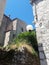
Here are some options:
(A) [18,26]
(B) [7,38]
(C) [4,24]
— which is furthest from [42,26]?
(C) [4,24]

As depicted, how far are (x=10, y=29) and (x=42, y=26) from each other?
11.1 m

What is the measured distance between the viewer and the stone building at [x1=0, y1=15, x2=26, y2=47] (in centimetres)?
1733

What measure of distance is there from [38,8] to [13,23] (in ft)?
35.6

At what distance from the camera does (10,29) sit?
59.9 feet

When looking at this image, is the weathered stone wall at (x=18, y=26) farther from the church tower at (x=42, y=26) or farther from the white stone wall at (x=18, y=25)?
the church tower at (x=42, y=26)

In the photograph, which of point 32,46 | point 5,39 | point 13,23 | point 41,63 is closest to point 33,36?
point 32,46

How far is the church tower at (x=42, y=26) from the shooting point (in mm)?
6693

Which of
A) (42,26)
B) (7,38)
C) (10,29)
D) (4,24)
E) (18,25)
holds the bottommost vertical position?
(42,26)

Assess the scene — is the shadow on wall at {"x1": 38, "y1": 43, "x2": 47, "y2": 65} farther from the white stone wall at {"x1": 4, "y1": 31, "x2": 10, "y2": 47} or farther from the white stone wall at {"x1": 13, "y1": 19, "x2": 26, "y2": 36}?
the white stone wall at {"x1": 13, "y1": 19, "x2": 26, "y2": 36}

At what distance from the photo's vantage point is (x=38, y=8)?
802 centimetres

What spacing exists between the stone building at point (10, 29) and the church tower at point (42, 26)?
9170 mm

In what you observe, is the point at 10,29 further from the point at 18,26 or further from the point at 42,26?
the point at 42,26

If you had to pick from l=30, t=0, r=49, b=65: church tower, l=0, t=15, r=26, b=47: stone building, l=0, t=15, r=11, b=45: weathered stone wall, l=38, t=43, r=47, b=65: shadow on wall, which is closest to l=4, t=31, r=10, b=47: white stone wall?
l=0, t=15, r=26, b=47: stone building

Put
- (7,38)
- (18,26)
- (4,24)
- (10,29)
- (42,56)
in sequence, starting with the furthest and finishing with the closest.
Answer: (4,24) → (18,26) → (10,29) → (7,38) → (42,56)
